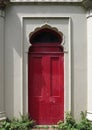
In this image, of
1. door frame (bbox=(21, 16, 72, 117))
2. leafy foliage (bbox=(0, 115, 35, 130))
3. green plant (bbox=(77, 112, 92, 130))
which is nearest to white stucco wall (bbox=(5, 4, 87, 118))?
door frame (bbox=(21, 16, 72, 117))

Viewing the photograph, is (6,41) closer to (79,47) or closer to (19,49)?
(19,49)

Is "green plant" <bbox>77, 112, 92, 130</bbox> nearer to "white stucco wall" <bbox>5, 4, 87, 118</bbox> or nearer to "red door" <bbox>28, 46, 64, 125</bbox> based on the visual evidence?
"white stucco wall" <bbox>5, 4, 87, 118</bbox>

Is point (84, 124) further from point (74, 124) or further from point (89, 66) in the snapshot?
point (89, 66)

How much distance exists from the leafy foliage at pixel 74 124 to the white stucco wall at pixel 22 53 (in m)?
0.24

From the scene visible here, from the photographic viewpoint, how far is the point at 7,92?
1090 centimetres

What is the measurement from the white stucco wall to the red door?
0.35 meters

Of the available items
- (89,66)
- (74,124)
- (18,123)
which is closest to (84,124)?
(74,124)

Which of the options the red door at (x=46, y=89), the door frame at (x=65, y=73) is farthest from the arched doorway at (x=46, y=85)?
the door frame at (x=65, y=73)

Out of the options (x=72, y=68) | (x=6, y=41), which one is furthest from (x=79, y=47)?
(x=6, y=41)

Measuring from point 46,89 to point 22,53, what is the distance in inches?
52.5

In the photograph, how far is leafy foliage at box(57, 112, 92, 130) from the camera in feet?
34.1

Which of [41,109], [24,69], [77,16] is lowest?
[41,109]

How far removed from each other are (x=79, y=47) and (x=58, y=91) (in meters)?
1.50

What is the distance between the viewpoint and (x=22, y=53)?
10906 millimetres
